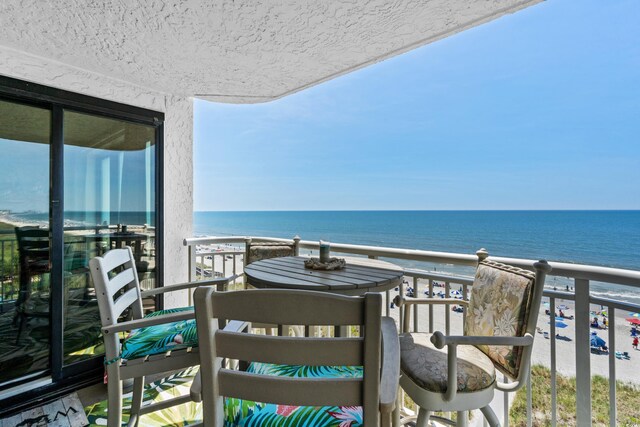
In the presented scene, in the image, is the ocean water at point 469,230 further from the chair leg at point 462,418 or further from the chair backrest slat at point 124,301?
the chair backrest slat at point 124,301

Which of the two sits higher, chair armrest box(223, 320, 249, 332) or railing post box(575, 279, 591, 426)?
chair armrest box(223, 320, 249, 332)

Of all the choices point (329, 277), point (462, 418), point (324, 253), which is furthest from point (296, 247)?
point (462, 418)

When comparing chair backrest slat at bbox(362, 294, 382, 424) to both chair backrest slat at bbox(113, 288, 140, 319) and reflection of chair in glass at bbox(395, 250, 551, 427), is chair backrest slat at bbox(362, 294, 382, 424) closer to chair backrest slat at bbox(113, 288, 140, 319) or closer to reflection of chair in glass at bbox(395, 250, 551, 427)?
reflection of chair in glass at bbox(395, 250, 551, 427)

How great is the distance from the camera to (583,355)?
1.56 m

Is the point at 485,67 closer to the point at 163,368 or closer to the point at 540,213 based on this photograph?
the point at 540,213

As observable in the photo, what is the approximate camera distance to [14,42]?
206 cm

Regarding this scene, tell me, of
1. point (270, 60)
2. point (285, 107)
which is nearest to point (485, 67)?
point (285, 107)

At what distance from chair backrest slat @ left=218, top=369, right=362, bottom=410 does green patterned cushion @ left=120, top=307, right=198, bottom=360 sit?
78cm

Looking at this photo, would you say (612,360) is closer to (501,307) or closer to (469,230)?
(501,307)

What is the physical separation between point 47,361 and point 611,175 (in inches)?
1274

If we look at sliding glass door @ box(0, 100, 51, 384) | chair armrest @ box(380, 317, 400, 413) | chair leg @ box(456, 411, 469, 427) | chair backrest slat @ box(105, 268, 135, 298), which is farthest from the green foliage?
sliding glass door @ box(0, 100, 51, 384)

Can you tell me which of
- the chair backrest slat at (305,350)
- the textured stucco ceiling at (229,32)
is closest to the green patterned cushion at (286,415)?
the chair backrest slat at (305,350)

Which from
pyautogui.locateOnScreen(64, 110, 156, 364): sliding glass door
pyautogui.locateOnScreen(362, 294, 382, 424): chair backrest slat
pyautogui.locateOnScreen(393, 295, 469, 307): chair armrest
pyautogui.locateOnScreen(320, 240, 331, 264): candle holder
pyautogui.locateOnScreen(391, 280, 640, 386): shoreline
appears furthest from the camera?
pyautogui.locateOnScreen(391, 280, 640, 386): shoreline

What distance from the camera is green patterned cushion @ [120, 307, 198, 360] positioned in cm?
149
